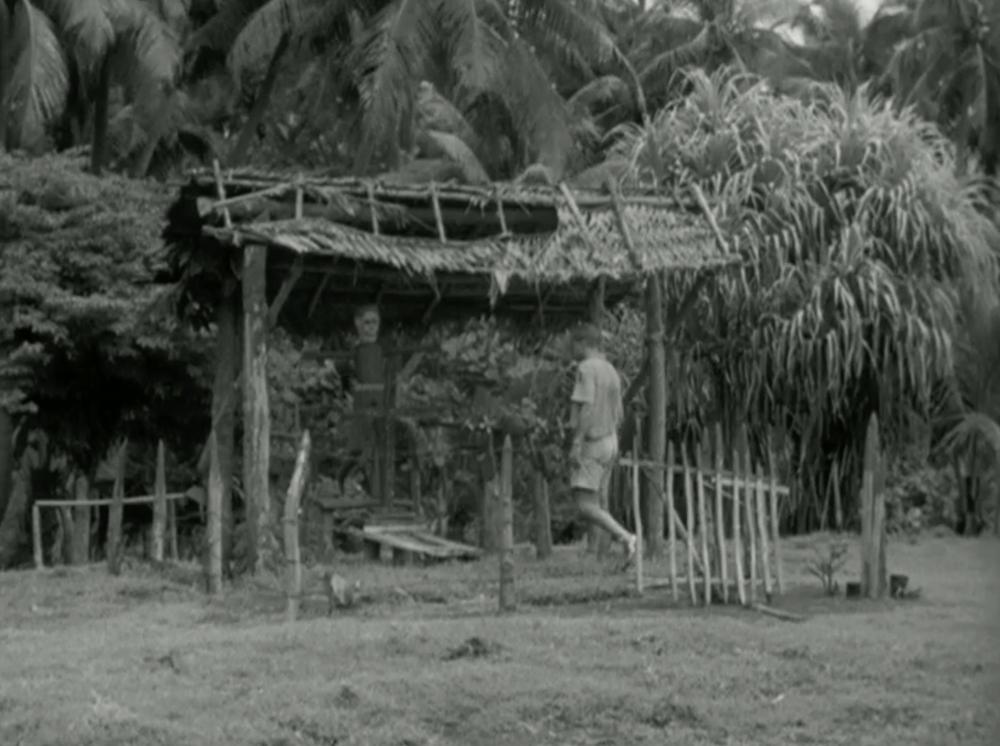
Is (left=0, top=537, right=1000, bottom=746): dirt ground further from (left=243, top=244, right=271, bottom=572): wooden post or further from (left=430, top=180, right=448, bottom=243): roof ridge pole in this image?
(left=430, top=180, right=448, bottom=243): roof ridge pole

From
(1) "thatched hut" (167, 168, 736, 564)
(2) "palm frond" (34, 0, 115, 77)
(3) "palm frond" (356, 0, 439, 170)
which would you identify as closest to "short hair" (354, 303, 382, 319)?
(1) "thatched hut" (167, 168, 736, 564)

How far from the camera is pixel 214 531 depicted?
601 inches

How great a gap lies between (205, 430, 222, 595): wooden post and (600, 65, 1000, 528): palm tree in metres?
7.12

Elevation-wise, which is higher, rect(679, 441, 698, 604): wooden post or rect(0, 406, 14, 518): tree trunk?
rect(0, 406, 14, 518): tree trunk

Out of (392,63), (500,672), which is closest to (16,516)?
(392,63)

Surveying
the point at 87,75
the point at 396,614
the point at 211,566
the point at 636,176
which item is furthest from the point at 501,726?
the point at 87,75

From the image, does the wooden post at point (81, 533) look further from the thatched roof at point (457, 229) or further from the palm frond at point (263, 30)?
the palm frond at point (263, 30)

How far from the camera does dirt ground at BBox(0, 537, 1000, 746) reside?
32.8 feet

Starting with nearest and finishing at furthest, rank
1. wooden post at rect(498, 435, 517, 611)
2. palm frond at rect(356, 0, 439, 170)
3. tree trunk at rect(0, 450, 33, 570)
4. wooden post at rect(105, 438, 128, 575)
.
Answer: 1. wooden post at rect(498, 435, 517, 611)
2. wooden post at rect(105, 438, 128, 575)
3. tree trunk at rect(0, 450, 33, 570)
4. palm frond at rect(356, 0, 439, 170)

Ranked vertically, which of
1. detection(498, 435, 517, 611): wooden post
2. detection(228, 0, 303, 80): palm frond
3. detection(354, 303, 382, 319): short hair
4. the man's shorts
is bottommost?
detection(498, 435, 517, 611): wooden post

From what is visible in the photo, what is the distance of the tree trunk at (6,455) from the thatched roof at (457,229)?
6575 mm

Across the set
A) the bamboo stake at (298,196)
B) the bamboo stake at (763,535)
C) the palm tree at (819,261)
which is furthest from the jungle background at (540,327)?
the bamboo stake at (298,196)

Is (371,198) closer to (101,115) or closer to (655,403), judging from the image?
(655,403)

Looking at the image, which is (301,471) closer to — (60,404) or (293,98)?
(60,404)
